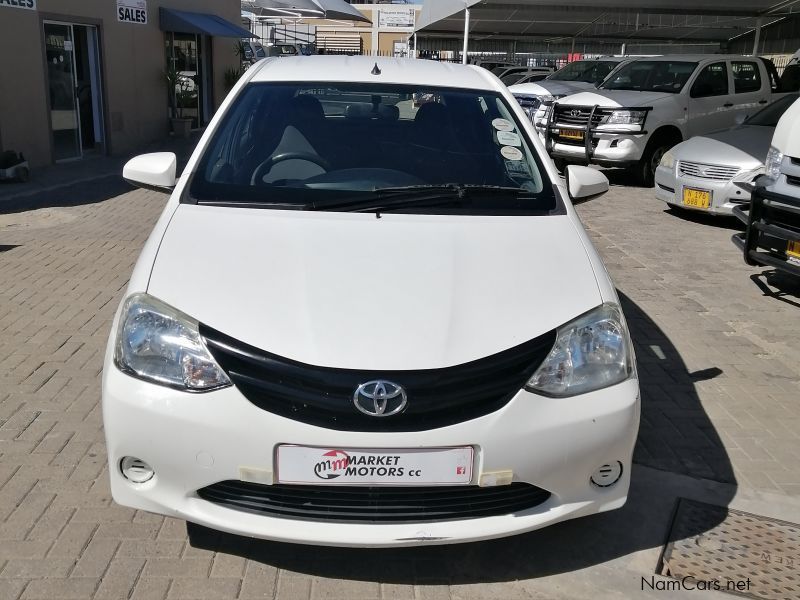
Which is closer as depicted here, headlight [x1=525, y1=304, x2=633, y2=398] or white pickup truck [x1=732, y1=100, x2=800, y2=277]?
headlight [x1=525, y1=304, x2=633, y2=398]

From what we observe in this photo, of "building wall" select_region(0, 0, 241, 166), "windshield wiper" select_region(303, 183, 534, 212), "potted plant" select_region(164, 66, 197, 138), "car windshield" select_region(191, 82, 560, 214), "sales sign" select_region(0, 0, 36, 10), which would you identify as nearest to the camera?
"windshield wiper" select_region(303, 183, 534, 212)

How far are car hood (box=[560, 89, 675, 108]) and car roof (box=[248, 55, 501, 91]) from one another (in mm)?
8361

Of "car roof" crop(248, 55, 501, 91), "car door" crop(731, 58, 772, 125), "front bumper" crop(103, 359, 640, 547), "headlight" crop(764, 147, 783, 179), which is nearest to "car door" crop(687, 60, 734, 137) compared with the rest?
"car door" crop(731, 58, 772, 125)

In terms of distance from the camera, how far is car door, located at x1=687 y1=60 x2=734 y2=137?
12562 mm

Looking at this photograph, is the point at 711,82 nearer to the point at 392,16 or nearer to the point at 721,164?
the point at 721,164

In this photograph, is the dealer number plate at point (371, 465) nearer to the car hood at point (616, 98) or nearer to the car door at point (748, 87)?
the car hood at point (616, 98)

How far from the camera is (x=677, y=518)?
3309mm

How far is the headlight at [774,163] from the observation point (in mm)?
6215

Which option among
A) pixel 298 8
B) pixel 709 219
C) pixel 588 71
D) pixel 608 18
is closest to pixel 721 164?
pixel 709 219

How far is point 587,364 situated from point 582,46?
110 ft

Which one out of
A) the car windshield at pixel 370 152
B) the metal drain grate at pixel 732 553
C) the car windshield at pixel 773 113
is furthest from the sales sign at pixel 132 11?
the metal drain grate at pixel 732 553

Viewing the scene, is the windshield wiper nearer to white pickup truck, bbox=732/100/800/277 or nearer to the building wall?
white pickup truck, bbox=732/100/800/277

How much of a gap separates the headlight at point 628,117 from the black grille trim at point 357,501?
10.5 meters

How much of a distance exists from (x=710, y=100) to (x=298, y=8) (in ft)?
50.9
